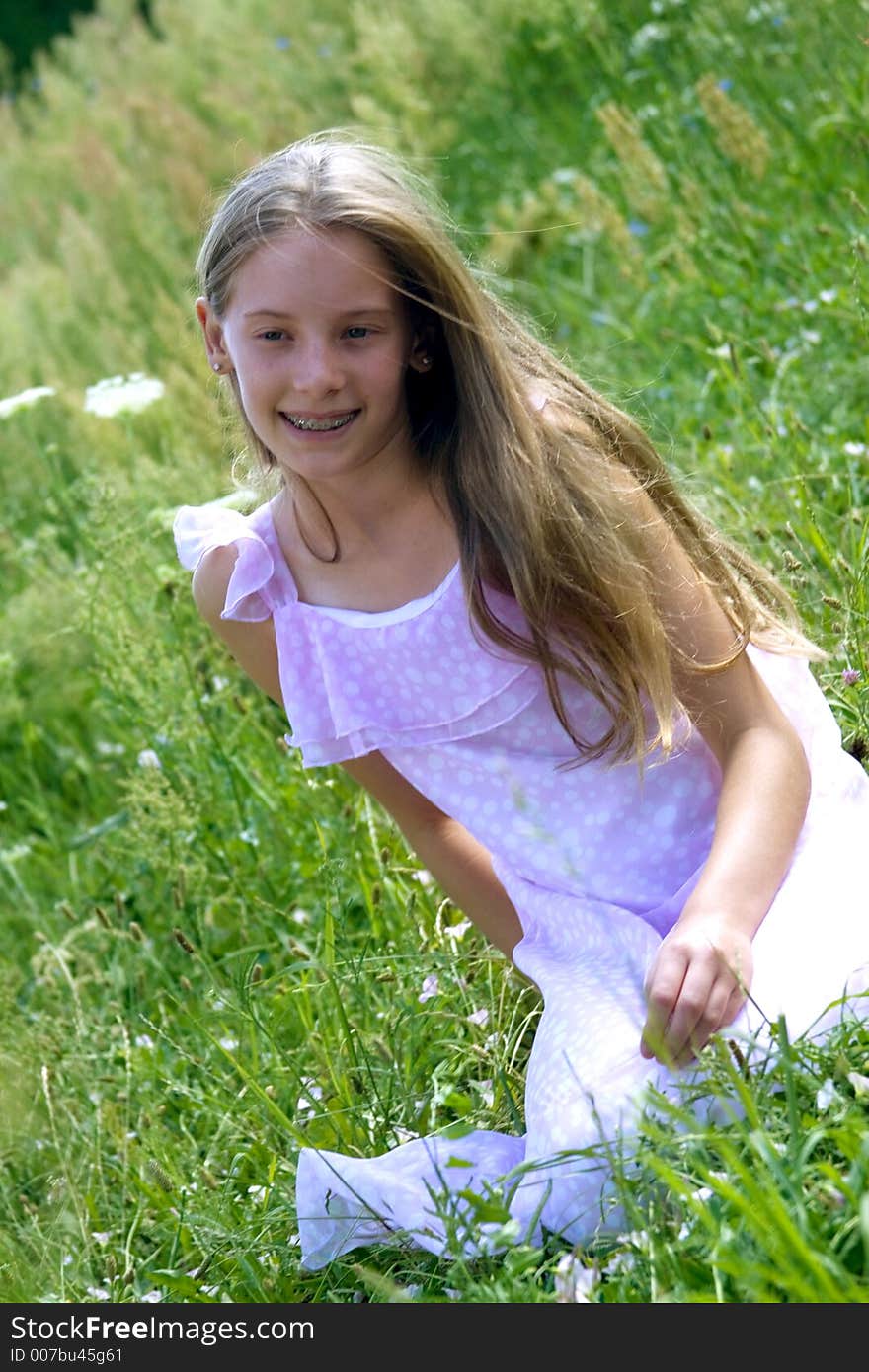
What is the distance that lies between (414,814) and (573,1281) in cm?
81

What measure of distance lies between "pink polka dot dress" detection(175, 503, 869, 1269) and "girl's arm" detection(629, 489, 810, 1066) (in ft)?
0.15

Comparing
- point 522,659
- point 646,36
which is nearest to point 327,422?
point 522,659

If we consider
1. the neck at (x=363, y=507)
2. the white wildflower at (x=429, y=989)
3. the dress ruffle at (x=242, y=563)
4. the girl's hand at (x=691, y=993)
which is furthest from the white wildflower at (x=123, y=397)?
the girl's hand at (x=691, y=993)

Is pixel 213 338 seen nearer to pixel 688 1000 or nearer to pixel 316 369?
pixel 316 369

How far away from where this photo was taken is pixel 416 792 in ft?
6.90

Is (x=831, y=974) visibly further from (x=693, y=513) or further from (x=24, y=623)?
(x=24, y=623)

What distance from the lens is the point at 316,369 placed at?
1750 mm

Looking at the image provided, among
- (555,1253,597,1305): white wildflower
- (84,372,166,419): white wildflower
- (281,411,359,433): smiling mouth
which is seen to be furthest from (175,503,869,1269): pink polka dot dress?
(84,372,166,419): white wildflower

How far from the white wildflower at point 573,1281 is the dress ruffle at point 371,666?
664mm

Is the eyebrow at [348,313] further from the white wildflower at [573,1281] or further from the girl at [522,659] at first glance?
the white wildflower at [573,1281]

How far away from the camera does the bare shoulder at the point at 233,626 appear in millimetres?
2037

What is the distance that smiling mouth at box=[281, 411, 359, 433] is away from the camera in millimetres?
1816

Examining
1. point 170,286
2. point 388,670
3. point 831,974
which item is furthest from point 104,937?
point 170,286

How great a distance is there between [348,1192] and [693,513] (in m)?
0.89
